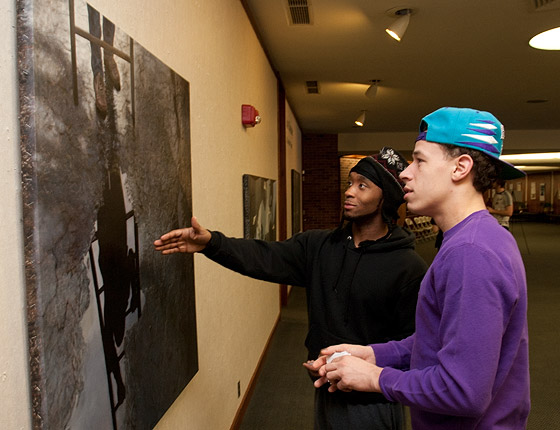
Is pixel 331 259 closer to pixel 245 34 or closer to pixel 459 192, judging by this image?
pixel 459 192

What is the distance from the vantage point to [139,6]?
4.70ft

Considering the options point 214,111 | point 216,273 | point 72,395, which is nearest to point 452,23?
point 214,111

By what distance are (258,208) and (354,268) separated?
1904mm

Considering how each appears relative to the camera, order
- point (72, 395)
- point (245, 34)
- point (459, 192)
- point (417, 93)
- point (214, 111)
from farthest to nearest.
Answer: point (417, 93) → point (245, 34) → point (214, 111) → point (459, 192) → point (72, 395)

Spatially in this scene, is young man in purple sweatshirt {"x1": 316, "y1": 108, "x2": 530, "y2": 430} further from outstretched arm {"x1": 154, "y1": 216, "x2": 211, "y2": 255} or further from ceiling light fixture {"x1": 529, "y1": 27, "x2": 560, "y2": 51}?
ceiling light fixture {"x1": 529, "y1": 27, "x2": 560, "y2": 51}

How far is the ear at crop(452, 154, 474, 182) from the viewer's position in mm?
1120

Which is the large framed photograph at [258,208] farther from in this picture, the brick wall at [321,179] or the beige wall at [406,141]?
the beige wall at [406,141]

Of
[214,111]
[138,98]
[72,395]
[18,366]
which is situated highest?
[214,111]

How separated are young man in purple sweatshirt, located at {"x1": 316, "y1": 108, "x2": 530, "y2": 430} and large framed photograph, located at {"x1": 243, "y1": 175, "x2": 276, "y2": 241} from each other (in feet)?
6.56

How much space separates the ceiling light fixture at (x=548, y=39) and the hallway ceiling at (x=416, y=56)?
105mm

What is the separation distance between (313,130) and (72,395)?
944cm

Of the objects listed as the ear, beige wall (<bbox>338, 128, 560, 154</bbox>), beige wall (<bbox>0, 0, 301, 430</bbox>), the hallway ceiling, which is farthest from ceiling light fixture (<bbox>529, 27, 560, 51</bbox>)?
beige wall (<bbox>338, 128, 560, 154</bbox>)

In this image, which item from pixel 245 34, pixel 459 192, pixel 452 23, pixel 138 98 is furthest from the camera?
pixel 452 23

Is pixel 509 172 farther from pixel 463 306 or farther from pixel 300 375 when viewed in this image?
pixel 300 375
